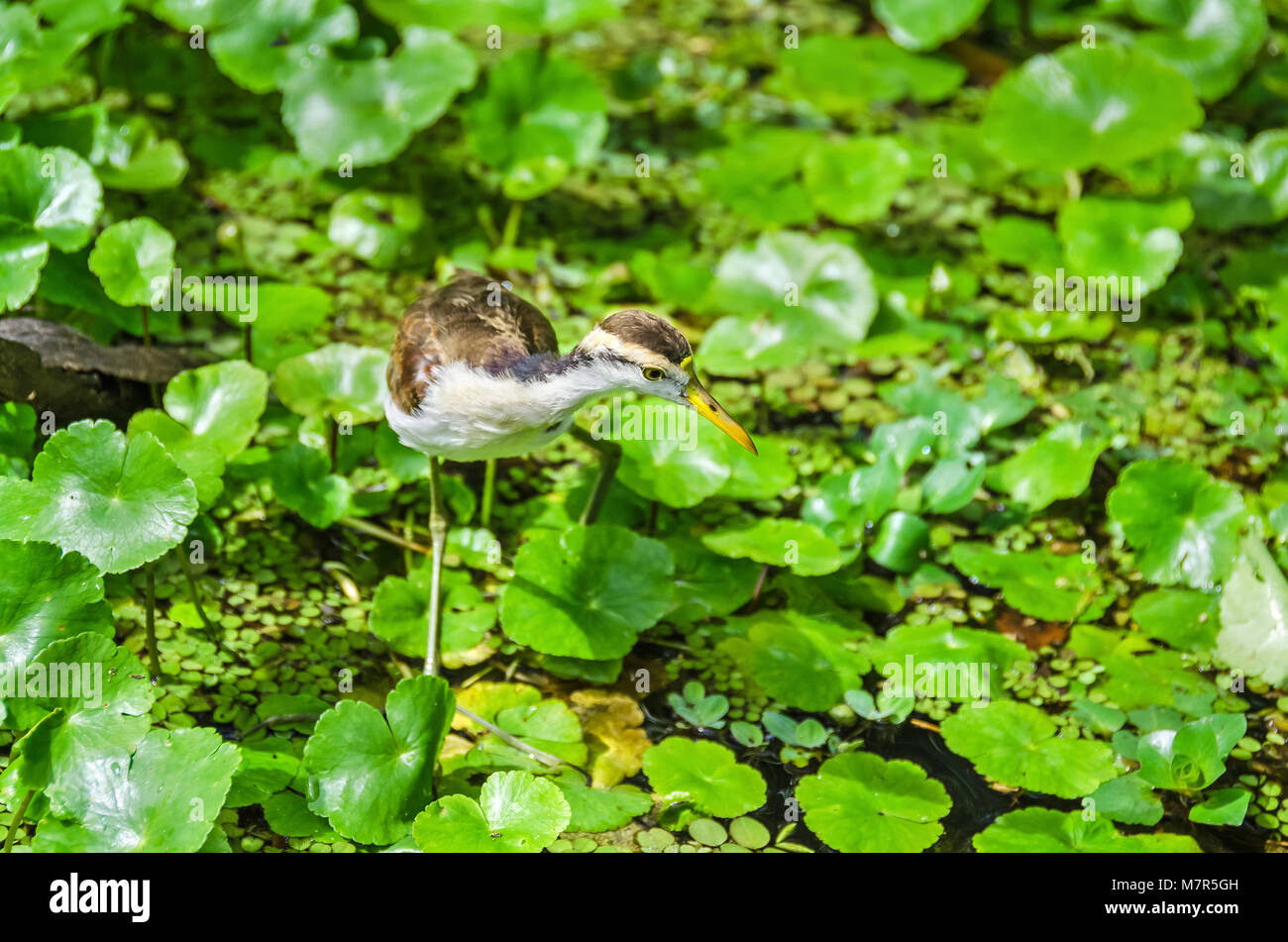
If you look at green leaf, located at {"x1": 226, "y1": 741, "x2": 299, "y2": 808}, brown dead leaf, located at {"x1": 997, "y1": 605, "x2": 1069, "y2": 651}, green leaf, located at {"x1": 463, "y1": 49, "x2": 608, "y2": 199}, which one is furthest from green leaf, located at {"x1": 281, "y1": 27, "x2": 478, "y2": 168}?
brown dead leaf, located at {"x1": 997, "y1": 605, "x2": 1069, "y2": 651}

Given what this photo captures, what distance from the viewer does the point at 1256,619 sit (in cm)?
464

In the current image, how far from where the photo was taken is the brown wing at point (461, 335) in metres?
4.12

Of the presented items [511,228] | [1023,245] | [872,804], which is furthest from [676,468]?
[1023,245]

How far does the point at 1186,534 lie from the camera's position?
16.0ft

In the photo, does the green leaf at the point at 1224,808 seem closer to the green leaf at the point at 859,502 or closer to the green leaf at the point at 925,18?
the green leaf at the point at 859,502

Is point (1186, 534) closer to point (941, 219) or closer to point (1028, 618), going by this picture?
point (1028, 618)

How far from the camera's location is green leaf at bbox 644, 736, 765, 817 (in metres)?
4.11

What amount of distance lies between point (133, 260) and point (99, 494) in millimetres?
1185

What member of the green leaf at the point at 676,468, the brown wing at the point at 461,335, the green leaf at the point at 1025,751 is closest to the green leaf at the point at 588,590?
the green leaf at the point at 676,468

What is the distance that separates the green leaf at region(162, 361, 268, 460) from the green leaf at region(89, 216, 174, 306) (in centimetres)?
33

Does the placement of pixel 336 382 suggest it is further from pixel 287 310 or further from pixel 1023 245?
pixel 1023 245

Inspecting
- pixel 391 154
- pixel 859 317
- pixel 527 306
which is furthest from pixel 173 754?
pixel 859 317

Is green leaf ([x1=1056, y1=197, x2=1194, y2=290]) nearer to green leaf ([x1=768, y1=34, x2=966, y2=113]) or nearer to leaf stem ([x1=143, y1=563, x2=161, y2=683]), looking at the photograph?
green leaf ([x1=768, y1=34, x2=966, y2=113])

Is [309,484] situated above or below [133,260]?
below
